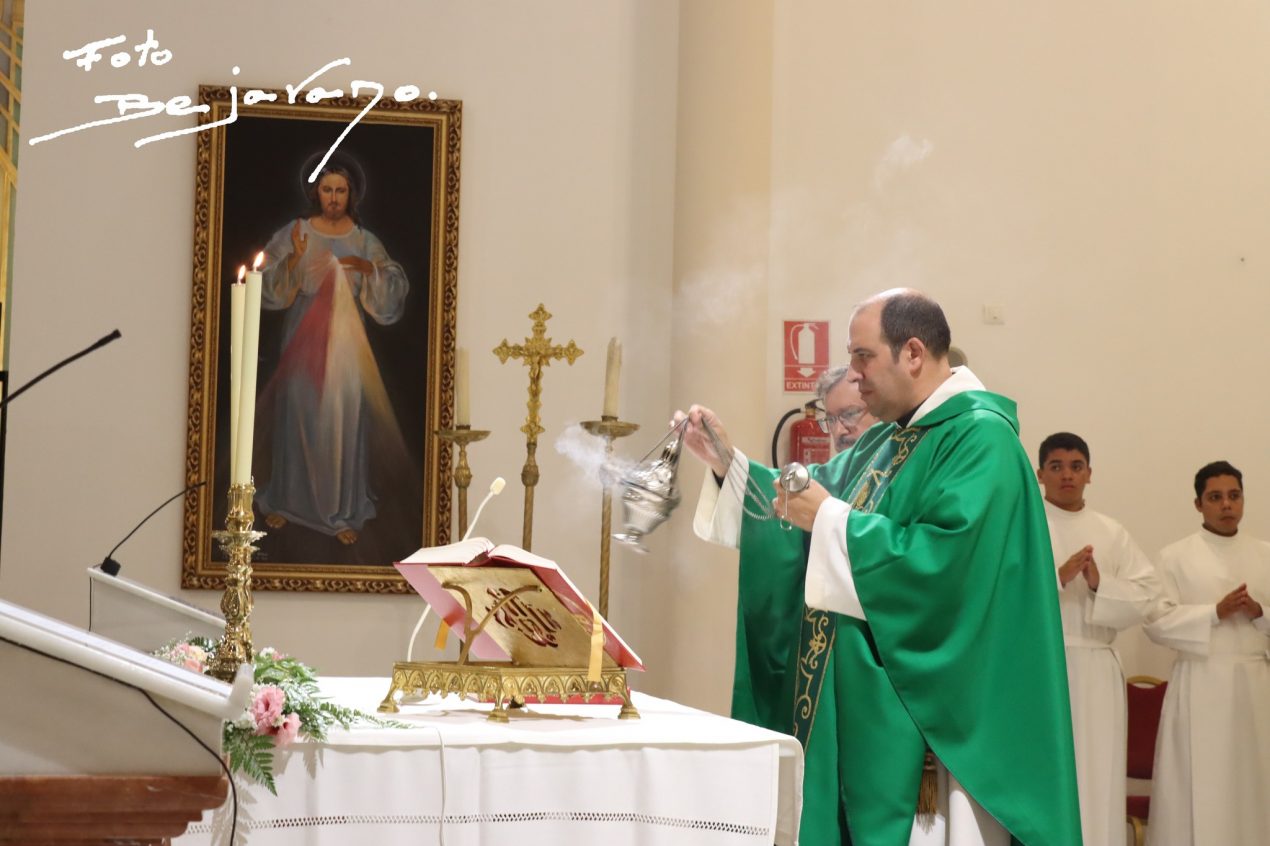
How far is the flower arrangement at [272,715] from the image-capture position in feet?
7.16

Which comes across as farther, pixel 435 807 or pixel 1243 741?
pixel 1243 741

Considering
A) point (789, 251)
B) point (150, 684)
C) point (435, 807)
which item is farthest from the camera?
point (789, 251)

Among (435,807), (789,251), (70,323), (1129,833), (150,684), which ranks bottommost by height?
(1129,833)

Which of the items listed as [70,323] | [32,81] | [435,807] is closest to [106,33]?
[32,81]

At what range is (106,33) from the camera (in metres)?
6.66

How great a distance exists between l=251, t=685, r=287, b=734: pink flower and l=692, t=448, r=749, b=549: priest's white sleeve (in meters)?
1.75

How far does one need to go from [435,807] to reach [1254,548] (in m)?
5.52

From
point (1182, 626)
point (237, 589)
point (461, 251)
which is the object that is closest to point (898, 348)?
point (237, 589)

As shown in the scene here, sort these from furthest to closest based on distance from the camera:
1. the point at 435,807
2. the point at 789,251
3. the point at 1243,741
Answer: the point at 789,251
the point at 1243,741
the point at 435,807

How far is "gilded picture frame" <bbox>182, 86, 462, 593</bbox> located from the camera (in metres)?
6.53

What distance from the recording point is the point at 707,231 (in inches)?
261

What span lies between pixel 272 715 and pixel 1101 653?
514cm

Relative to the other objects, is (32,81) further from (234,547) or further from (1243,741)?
A: (1243,741)

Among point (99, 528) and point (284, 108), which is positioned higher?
point (284, 108)
